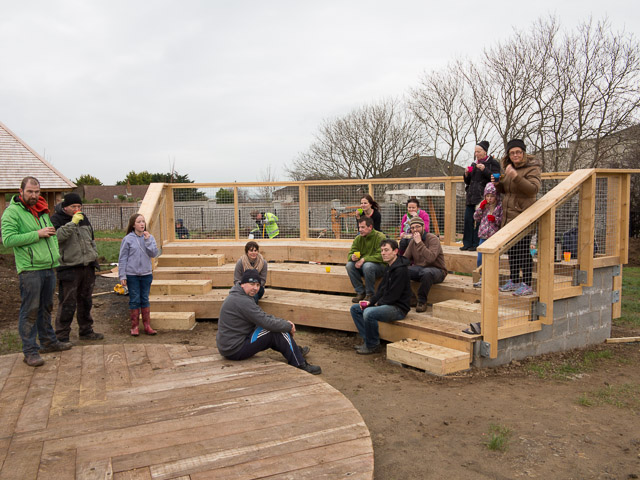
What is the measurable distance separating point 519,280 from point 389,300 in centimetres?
165

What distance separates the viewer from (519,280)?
6039 millimetres

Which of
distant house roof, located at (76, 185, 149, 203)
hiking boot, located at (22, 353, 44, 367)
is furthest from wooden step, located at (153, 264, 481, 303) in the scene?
distant house roof, located at (76, 185, 149, 203)

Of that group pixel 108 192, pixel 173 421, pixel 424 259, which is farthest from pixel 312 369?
pixel 108 192

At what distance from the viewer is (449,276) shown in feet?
24.2

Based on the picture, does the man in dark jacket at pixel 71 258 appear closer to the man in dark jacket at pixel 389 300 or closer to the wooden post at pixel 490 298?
the man in dark jacket at pixel 389 300

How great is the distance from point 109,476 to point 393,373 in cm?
350

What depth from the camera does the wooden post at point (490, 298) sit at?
521cm

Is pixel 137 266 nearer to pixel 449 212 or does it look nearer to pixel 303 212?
pixel 303 212

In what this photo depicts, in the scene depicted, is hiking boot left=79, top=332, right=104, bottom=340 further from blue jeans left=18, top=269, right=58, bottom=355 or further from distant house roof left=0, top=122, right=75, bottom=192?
distant house roof left=0, top=122, right=75, bottom=192

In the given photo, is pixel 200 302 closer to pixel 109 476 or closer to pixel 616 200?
pixel 109 476

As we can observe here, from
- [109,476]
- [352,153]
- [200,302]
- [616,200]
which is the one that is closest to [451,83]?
[352,153]

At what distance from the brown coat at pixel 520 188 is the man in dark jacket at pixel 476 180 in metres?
0.99

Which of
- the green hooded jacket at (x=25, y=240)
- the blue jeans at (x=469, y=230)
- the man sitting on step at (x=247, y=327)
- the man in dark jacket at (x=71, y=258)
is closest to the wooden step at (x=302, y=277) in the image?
the blue jeans at (x=469, y=230)

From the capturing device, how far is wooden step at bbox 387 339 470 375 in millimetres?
5207
